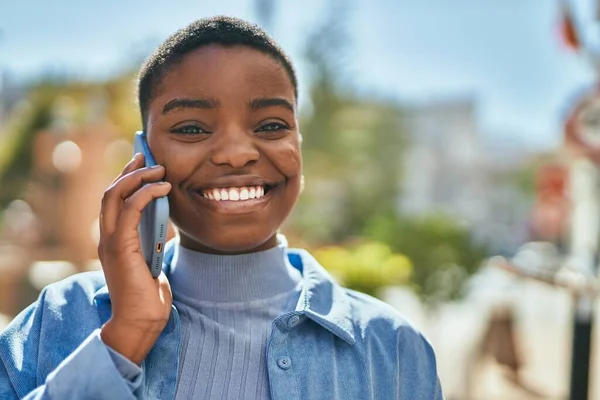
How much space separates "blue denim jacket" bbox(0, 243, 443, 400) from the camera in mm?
1176

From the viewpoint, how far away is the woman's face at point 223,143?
4.51ft

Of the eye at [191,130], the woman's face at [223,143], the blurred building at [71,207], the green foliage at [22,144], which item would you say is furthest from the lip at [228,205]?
the green foliage at [22,144]

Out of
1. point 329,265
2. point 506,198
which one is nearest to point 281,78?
point 329,265

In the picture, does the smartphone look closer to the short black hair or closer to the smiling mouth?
the smiling mouth

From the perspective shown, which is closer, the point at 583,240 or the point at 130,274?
the point at 130,274

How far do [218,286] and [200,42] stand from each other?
528mm

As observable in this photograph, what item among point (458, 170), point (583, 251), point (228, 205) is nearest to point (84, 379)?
point (228, 205)

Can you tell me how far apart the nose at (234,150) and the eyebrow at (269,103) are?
0.06 m

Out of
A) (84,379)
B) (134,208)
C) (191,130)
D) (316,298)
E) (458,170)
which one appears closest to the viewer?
(84,379)

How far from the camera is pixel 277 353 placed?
54.5 inches

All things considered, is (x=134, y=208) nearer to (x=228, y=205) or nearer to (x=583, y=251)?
(x=228, y=205)

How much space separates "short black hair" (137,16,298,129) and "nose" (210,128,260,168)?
19 cm

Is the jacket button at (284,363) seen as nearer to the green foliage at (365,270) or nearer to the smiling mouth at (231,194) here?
the smiling mouth at (231,194)

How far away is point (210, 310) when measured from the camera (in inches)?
57.7
